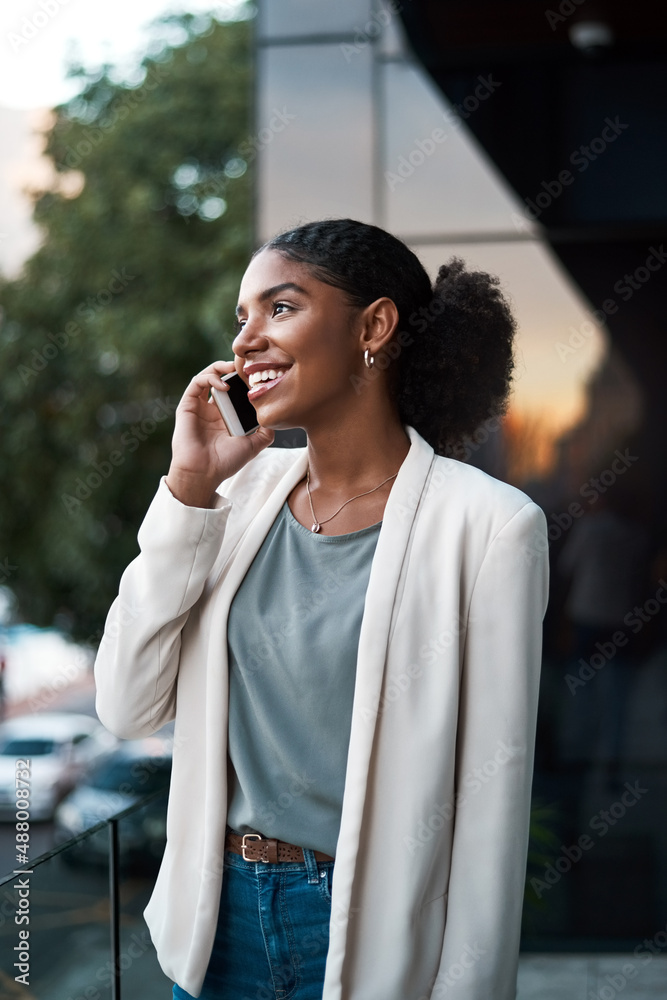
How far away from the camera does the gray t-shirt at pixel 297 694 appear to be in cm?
152

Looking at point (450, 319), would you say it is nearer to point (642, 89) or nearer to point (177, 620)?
point (177, 620)

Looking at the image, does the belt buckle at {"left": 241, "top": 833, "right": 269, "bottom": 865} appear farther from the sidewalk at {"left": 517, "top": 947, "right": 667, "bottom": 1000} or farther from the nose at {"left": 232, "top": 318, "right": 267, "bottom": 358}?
the sidewalk at {"left": 517, "top": 947, "right": 667, "bottom": 1000}

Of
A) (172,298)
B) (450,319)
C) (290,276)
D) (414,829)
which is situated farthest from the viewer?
(172,298)

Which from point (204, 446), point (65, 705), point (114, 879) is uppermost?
point (204, 446)

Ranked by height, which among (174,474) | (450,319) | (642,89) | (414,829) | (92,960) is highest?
(642,89)

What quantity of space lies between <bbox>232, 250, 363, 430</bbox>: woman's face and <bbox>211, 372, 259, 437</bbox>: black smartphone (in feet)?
0.24

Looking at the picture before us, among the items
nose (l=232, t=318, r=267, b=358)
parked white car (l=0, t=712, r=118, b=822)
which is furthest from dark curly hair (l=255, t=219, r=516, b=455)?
parked white car (l=0, t=712, r=118, b=822)

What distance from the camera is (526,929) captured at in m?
4.50

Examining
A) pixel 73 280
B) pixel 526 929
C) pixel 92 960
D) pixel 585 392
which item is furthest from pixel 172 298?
pixel 92 960

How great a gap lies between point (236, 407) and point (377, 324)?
10.4 inches

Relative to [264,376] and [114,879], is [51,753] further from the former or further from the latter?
[264,376]

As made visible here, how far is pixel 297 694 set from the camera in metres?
1.53

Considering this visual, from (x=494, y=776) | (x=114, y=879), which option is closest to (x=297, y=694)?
(x=494, y=776)

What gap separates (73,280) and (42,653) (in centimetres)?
570
